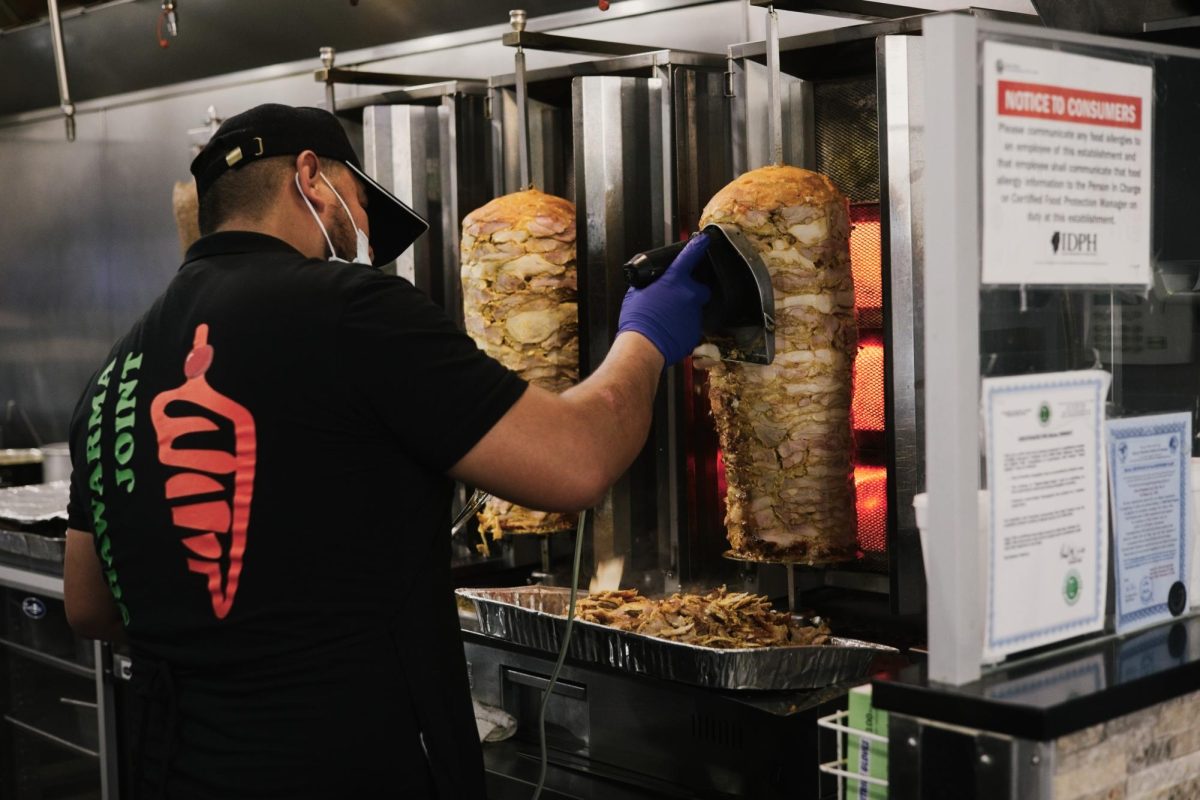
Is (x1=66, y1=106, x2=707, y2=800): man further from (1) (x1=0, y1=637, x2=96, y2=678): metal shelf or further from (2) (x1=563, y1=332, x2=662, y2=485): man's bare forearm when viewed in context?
(1) (x1=0, y1=637, x2=96, y2=678): metal shelf

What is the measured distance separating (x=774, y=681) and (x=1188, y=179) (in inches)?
36.8

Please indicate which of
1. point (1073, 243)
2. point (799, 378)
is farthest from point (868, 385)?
point (1073, 243)

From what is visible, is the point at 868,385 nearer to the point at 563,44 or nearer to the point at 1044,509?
the point at 563,44

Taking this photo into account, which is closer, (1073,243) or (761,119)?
(1073,243)

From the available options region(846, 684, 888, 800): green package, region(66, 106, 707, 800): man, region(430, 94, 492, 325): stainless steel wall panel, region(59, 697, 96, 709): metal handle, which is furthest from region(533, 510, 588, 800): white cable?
region(59, 697, 96, 709): metal handle

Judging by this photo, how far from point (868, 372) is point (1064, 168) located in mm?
1138

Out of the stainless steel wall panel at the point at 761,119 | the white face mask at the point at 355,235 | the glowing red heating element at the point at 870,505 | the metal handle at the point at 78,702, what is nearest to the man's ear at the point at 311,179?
the white face mask at the point at 355,235

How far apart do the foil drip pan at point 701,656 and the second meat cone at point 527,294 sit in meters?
0.39

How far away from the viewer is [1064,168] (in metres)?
1.50

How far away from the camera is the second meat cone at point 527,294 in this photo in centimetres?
279

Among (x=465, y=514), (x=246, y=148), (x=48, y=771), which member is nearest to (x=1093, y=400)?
(x=246, y=148)

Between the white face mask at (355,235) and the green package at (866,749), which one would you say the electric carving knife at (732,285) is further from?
the green package at (866,749)

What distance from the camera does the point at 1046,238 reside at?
1.49 m

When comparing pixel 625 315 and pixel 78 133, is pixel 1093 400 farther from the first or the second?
pixel 78 133
